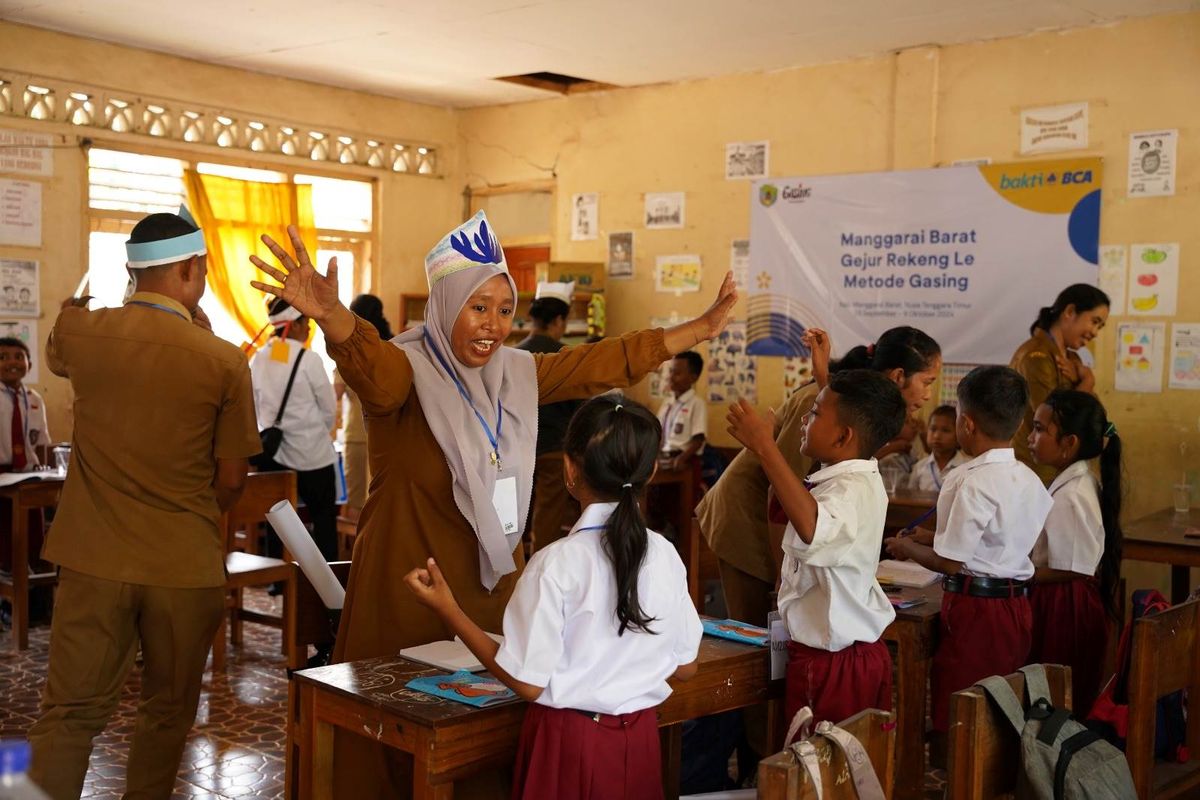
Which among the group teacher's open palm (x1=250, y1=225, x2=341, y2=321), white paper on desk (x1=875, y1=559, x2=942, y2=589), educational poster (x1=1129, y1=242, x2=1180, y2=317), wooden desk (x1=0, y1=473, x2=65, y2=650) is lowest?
wooden desk (x1=0, y1=473, x2=65, y2=650)

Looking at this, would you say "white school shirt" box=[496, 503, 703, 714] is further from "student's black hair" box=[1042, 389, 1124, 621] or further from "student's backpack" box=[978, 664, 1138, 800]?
"student's black hair" box=[1042, 389, 1124, 621]

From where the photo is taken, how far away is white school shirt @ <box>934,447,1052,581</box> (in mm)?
3121

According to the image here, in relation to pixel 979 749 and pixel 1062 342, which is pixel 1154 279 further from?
pixel 979 749

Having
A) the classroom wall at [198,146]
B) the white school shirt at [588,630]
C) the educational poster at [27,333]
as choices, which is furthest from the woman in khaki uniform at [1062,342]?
the educational poster at [27,333]

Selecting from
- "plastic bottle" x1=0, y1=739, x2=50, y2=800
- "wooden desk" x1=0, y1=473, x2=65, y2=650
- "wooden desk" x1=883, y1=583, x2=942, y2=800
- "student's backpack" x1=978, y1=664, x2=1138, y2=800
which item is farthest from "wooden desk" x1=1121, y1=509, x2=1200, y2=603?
"wooden desk" x1=0, y1=473, x2=65, y2=650

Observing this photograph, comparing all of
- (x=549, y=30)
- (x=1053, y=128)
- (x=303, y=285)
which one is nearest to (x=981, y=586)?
(x=303, y=285)

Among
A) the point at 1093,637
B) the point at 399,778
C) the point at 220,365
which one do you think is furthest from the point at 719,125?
the point at 399,778

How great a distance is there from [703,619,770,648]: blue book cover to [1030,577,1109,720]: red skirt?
45.6 inches

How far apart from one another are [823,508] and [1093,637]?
1.51m

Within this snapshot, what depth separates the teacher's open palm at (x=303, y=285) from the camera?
2.31m

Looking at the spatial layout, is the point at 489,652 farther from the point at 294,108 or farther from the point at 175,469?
the point at 294,108

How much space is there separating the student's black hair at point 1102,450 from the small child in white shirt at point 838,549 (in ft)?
3.86

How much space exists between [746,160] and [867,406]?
533 cm

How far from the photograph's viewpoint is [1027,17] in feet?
20.3
